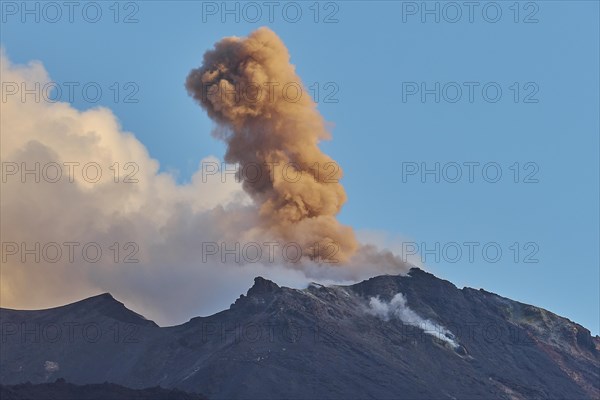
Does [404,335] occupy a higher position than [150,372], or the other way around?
[404,335]

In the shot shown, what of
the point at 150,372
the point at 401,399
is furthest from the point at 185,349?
the point at 401,399

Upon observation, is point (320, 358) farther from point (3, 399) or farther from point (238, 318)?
point (3, 399)

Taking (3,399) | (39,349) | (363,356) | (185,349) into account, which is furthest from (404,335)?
(3,399)

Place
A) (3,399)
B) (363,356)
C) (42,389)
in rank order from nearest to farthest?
(3,399)
(42,389)
(363,356)

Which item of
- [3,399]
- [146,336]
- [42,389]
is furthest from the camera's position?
[146,336]

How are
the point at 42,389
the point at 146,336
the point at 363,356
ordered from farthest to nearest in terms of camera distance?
the point at 146,336
the point at 363,356
the point at 42,389

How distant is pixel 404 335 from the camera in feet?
655

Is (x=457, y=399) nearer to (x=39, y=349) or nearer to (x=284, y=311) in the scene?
(x=284, y=311)

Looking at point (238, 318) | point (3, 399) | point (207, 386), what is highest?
point (238, 318)

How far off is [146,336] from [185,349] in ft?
28.1

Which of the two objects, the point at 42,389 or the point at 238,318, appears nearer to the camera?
the point at 42,389

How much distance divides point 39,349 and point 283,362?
3689 cm

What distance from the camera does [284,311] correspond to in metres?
194

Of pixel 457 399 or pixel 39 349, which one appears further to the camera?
pixel 39 349
